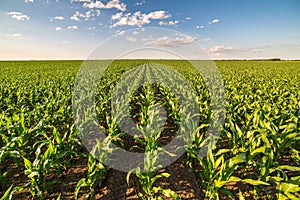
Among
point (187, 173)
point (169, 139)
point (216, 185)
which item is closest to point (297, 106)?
point (169, 139)

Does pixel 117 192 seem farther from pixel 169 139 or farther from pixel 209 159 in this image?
pixel 169 139

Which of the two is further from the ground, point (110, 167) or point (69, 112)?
point (69, 112)

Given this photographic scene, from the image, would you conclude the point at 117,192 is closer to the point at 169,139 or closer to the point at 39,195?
the point at 39,195

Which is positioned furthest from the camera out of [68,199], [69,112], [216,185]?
[69,112]

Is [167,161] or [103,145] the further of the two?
[167,161]

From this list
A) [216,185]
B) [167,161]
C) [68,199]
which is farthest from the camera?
[167,161]

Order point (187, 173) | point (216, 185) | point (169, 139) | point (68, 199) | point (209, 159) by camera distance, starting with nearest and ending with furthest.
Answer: point (216, 185) < point (209, 159) < point (68, 199) < point (187, 173) < point (169, 139)

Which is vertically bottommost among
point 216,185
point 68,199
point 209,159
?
point 68,199

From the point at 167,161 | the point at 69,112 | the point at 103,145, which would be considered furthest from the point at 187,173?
the point at 69,112

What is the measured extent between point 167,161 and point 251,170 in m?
1.53

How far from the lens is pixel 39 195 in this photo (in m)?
2.90

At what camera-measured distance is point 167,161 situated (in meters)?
4.07

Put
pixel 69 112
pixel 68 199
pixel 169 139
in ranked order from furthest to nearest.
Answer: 1. pixel 69 112
2. pixel 169 139
3. pixel 68 199

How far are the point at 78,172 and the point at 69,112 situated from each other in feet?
7.45
